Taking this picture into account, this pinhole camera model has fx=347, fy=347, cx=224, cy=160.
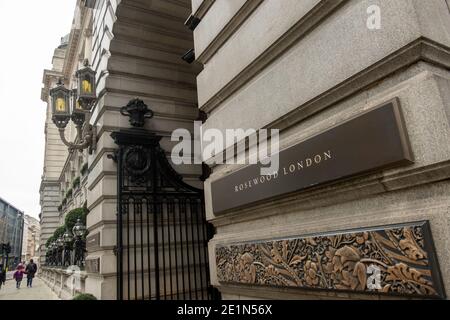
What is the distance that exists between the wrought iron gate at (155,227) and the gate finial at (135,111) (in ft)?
0.08

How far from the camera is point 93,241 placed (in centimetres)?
812

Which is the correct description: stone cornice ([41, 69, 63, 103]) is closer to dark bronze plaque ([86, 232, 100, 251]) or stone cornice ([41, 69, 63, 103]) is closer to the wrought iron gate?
dark bronze plaque ([86, 232, 100, 251])

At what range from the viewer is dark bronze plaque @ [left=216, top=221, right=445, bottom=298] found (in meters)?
2.00

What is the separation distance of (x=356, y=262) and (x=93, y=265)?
272 inches

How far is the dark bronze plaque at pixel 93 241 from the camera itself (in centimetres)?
774

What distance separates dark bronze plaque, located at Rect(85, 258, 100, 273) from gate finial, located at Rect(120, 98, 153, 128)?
321 cm

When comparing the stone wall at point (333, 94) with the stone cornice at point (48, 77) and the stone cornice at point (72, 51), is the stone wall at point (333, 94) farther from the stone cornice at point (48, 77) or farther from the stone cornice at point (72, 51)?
the stone cornice at point (48, 77)

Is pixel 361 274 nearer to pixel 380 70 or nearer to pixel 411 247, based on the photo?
pixel 411 247

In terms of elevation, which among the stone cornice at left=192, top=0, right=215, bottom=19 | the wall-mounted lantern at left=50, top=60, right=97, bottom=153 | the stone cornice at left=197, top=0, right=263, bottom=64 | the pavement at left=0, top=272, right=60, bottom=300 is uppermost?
the wall-mounted lantern at left=50, top=60, right=97, bottom=153

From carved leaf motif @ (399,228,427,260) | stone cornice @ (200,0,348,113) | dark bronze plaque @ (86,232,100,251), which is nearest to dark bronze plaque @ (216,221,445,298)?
carved leaf motif @ (399,228,427,260)

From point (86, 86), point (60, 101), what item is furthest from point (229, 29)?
point (60, 101)

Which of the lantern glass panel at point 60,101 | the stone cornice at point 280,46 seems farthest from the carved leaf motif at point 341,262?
the lantern glass panel at point 60,101
